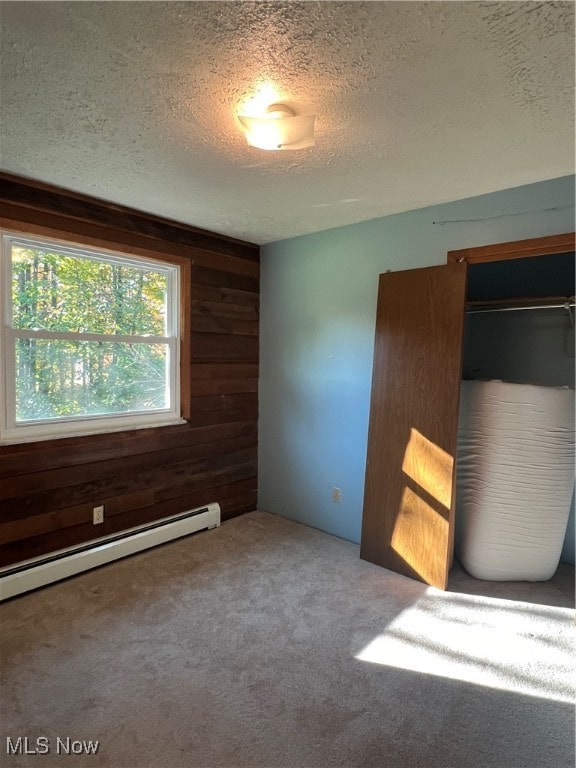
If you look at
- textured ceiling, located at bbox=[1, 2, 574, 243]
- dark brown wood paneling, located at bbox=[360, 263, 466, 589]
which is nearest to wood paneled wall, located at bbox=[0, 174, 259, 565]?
textured ceiling, located at bbox=[1, 2, 574, 243]

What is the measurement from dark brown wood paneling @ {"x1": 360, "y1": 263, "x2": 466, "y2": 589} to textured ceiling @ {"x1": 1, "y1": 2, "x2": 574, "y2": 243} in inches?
25.8

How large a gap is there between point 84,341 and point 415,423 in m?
2.24

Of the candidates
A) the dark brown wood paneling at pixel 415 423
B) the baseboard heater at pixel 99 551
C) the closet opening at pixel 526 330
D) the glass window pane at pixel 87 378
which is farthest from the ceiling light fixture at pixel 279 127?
the baseboard heater at pixel 99 551

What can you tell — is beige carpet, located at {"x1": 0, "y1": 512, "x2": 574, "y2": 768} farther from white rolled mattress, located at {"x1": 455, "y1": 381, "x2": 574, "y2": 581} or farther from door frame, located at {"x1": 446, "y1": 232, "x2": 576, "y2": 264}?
door frame, located at {"x1": 446, "y1": 232, "x2": 576, "y2": 264}

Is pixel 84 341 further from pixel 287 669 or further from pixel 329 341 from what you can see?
pixel 287 669

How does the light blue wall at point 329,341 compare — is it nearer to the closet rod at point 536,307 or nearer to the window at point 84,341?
the closet rod at point 536,307

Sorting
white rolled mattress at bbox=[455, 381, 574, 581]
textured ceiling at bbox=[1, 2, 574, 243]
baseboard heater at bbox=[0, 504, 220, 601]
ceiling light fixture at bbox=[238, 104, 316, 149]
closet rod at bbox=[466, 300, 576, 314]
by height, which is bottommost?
baseboard heater at bbox=[0, 504, 220, 601]

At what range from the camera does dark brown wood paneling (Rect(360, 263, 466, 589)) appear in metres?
Answer: 2.68

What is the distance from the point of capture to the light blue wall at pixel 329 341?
9.49 feet

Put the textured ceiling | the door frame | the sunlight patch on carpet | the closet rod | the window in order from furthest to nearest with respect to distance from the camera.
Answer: the closet rod → the window → the door frame → the sunlight patch on carpet → the textured ceiling

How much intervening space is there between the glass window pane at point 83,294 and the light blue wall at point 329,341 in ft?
3.43

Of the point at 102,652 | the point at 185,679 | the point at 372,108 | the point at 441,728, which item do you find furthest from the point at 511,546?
the point at 372,108

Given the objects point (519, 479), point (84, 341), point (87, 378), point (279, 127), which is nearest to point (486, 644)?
point (519, 479)

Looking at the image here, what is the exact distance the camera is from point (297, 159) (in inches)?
87.1
